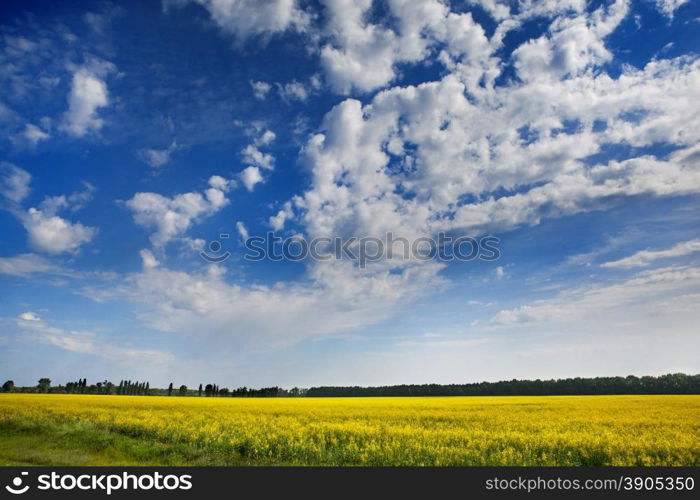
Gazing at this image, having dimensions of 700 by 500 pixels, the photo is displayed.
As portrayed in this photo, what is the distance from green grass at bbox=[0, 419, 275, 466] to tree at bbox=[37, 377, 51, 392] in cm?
11009

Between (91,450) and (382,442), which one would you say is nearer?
(91,450)

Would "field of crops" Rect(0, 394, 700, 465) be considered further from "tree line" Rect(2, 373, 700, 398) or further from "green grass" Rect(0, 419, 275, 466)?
"tree line" Rect(2, 373, 700, 398)

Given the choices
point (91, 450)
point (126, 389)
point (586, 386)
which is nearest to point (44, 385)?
→ point (126, 389)

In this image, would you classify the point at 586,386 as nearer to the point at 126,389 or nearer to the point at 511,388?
the point at 511,388

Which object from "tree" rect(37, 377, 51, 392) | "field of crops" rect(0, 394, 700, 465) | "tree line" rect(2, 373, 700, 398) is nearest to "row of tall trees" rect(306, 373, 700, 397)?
"tree line" rect(2, 373, 700, 398)

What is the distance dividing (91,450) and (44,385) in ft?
394

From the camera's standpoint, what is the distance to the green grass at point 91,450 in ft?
43.5

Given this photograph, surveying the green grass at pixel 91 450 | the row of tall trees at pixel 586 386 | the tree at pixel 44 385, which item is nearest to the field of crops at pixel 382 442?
the green grass at pixel 91 450

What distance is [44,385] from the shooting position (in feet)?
353

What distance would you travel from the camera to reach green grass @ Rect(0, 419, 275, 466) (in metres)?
13.2

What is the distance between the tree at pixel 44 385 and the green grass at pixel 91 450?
11009cm
